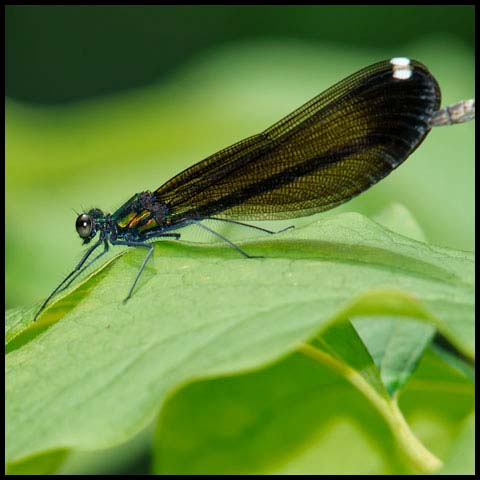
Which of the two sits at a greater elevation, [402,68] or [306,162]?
[402,68]

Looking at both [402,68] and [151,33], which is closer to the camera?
[402,68]

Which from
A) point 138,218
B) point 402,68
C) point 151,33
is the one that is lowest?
point 151,33

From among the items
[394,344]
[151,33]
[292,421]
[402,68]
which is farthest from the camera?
[151,33]

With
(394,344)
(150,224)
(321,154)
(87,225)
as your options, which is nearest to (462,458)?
(394,344)

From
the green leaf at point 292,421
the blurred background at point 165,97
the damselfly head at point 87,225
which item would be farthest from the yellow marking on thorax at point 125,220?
the green leaf at point 292,421

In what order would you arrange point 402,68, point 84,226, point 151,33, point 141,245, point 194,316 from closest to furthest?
point 194,316 → point 402,68 → point 141,245 → point 84,226 → point 151,33

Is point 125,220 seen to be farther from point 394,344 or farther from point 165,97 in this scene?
point 165,97

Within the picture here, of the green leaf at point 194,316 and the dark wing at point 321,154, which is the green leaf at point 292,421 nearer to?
the green leaf at point 194,316

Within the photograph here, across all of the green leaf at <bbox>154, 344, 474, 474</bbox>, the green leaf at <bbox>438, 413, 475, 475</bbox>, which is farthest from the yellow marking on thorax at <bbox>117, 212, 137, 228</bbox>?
the green leaf at <bbox>438, 413, 475, 475</bbox>
